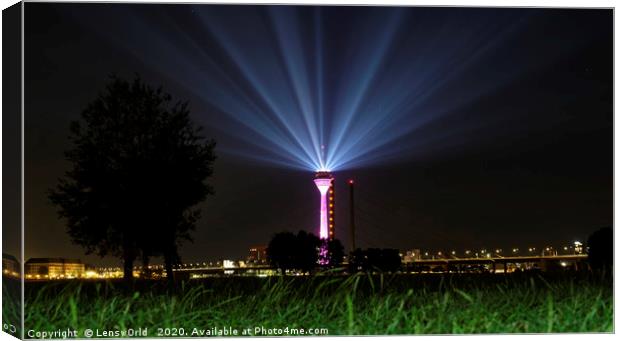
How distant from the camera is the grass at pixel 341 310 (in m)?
11.4

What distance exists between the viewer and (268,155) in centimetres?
2011

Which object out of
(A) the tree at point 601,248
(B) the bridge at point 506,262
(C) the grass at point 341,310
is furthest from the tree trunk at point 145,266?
(A) the tree at point 601,248

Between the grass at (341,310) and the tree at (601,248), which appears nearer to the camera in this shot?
the grass at (341,310)

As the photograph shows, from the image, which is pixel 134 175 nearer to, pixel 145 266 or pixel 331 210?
pixel 145 266

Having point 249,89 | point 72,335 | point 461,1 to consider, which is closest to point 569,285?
point 461,1

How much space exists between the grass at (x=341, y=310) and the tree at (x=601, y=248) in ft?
7.94

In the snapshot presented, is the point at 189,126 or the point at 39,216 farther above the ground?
the point at 189,126

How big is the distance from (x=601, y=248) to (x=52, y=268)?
8788mm

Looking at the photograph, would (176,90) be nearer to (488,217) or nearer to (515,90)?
(515,90)

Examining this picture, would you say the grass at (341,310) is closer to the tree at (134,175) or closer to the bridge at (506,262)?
the bridge at (506,262)

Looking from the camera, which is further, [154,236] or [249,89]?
[154,236]

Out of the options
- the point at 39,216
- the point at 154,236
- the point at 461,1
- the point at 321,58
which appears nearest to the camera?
the point at 461,1

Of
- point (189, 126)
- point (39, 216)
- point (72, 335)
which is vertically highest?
point (189, 126)

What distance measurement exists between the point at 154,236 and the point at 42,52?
8703 millimetres
